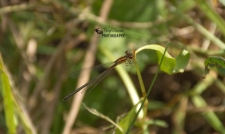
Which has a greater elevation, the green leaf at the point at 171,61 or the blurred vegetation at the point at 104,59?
the green leaf at the point at 171,61

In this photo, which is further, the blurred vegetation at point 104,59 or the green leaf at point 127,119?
the blurred vegetation at point 104,59

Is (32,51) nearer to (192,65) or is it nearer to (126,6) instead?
(126,6)

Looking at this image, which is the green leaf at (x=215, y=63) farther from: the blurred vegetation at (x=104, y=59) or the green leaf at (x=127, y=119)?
the blurred vegetation at (x=104, y=59)

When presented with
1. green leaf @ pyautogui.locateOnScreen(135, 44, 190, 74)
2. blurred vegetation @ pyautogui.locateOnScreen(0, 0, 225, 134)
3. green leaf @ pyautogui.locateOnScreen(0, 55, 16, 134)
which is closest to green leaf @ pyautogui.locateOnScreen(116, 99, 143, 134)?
green leaf @ pyautogui.locateOnScreen(135, 44, 190, 74)

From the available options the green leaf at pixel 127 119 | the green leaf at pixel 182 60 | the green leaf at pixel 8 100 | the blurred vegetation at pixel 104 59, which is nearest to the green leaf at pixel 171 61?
the green leaf at pixel 182 60

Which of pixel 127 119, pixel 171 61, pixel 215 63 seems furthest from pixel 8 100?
pixel 215 63

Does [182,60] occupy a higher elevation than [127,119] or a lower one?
higher

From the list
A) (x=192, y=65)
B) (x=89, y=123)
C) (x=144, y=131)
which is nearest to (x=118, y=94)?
(x=89, y=123)

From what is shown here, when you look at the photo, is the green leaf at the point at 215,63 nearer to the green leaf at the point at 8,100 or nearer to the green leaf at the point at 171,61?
the green leaf at the point at 171,61

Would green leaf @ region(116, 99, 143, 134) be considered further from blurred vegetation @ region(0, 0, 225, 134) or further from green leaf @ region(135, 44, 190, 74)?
blurred vegetation @ region(0, 0, 225, 134)

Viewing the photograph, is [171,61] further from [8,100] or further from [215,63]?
[8,100]
